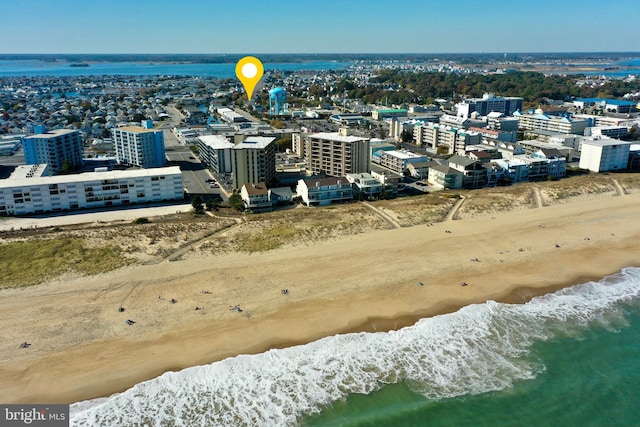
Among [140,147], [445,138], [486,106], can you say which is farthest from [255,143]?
[486,106]

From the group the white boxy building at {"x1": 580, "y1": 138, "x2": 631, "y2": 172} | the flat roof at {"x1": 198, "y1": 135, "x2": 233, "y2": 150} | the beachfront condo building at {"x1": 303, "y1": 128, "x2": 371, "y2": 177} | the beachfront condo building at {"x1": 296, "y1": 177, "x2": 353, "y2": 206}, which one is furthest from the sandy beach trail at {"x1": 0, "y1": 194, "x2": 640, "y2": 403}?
the flat roof at {"x1": 198, "y1": 135, "x2": 233, "y2": 150}

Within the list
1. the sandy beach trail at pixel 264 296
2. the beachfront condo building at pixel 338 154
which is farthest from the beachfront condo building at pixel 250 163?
the sandy beach trail at pixel 264 296

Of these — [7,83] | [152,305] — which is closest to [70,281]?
[152,305]

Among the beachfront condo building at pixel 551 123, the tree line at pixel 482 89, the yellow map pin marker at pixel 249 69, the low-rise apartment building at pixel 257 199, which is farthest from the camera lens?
the tree line at pixel 482 89

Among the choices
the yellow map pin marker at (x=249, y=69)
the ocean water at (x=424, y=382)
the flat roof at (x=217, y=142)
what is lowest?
the ocean water at (x=424, y=382)

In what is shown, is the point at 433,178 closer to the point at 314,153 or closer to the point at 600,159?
the point at 314,153

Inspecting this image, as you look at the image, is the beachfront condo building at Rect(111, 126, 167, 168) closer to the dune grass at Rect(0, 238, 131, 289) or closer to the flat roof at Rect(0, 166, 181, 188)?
the flat roof at Rect(0, 166, 181, 188)

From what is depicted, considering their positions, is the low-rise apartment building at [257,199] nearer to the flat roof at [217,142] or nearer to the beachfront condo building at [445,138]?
the flat roof at [217,142]
